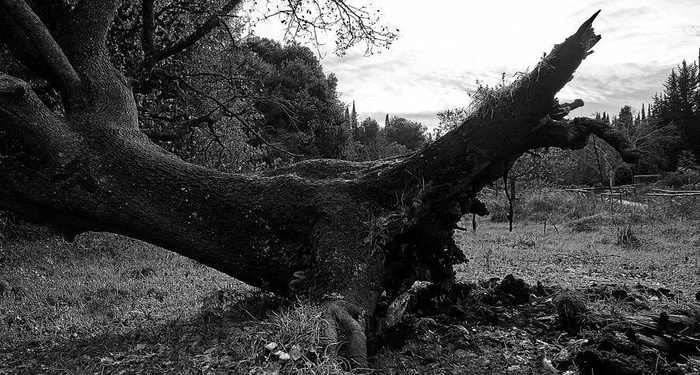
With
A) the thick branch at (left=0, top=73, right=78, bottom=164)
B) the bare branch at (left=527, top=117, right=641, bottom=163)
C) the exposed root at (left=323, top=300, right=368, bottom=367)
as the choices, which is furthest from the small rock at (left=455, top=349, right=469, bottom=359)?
the thick branch at (left=0, top=73, right=78, bottom=164)

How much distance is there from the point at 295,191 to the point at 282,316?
1628 mm

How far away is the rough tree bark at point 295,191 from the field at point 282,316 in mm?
447

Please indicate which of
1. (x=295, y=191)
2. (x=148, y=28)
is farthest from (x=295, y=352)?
(x=148, y=28)

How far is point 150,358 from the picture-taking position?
3.32 metres

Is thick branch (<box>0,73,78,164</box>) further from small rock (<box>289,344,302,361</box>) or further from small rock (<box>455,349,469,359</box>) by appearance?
small rock (<box>455,349,469,359</box>)

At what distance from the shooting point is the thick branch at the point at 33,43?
5254 millimetres

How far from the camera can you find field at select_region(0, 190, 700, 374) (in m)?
3.04

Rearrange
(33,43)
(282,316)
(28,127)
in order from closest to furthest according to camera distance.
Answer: (282,316), (28,127), (33,43)

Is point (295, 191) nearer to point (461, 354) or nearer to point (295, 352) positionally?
point (461, 354)

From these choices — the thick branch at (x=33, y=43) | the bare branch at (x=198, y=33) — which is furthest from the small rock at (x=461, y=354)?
the bare branch at (x=198, y=33)

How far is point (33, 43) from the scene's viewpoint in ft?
17.3

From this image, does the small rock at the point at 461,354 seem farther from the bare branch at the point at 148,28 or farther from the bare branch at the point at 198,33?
the bare branch at the point at 148,28

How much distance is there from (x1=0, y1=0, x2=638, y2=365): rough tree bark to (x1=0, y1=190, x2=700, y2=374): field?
447 millimetres

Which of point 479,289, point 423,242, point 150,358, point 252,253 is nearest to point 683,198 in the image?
point 479,289
